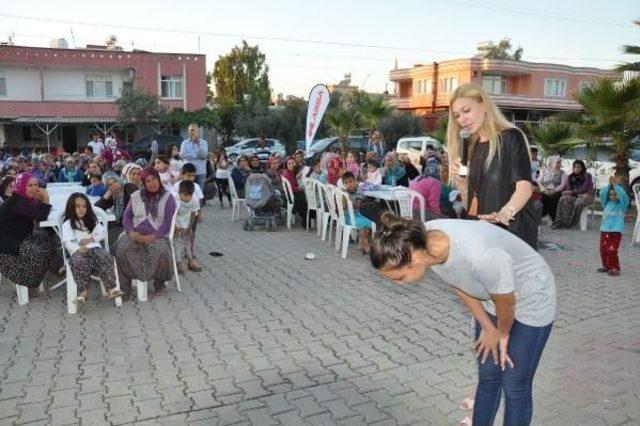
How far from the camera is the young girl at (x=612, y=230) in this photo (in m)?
6.69

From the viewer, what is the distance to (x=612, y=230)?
21.9ft

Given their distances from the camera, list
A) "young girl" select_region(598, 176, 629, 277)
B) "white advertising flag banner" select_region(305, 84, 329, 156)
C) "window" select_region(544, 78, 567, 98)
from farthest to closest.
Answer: "window" select_region(544, 78, 567, 98)
"white advertising flag banner" select_region(305, 84, 329, 156)
"young girl" select_region(598, 176, 629, 277)

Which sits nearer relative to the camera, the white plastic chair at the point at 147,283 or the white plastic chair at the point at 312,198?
the white plastic chair at the point at 147,283

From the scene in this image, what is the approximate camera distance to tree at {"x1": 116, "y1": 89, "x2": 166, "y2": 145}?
94.2 feet

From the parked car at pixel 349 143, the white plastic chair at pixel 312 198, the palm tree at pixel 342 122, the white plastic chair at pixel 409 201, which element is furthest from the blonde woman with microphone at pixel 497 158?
the palm tree at pixel 342 122

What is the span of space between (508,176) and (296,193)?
7.36m

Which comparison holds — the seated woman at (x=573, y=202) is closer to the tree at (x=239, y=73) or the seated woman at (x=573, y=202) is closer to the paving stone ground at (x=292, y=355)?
the paving stone ground at (x=292, y=355)

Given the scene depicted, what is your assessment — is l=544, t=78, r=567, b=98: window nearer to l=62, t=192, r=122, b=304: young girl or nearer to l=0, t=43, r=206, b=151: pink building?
l=0, t=43, r=206, b=151: pink building

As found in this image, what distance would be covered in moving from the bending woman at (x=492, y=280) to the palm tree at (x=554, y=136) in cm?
1090

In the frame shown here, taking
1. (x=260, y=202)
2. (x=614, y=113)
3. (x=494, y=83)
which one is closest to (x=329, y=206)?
(x=260, y=202)

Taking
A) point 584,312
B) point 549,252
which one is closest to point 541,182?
point 549,252

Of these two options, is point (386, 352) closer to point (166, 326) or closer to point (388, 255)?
point (166, 326)

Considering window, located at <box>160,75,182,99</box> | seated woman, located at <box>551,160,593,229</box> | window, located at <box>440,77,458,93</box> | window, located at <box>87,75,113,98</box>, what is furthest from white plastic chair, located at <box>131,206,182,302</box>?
window, located at <box>440,77,458,93</box>

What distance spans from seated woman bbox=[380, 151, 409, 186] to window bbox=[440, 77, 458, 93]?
109 feet
